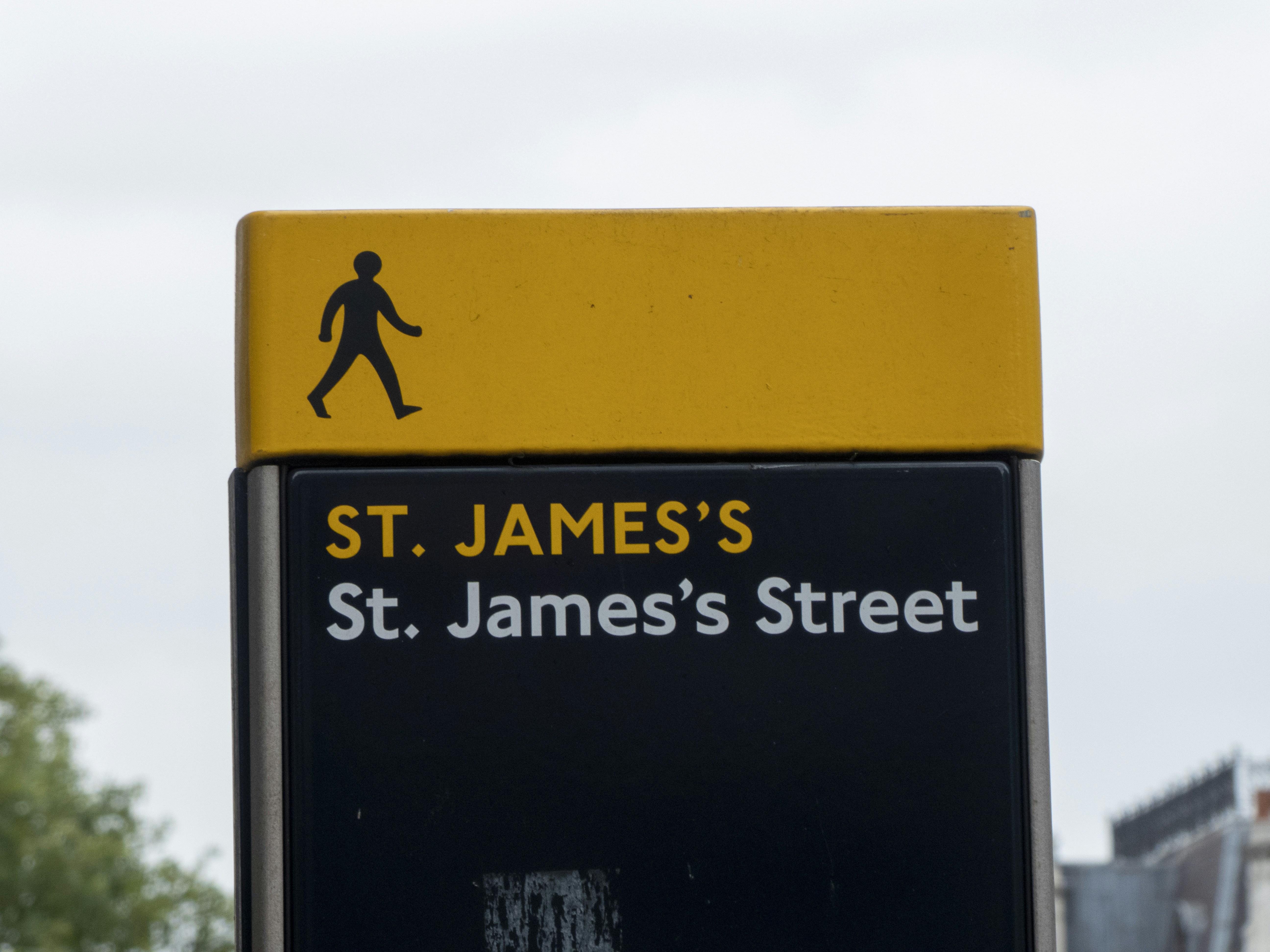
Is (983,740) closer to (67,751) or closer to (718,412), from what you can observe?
(718,412)

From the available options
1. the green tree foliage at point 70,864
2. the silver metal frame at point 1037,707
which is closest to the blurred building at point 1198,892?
the green tree foliage at point 70,864

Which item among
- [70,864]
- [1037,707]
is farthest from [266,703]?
[70,864]

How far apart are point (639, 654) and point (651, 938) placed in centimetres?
43

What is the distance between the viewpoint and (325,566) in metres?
2.75

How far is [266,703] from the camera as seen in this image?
270 cm

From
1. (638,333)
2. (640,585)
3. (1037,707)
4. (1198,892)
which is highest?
(638,333)

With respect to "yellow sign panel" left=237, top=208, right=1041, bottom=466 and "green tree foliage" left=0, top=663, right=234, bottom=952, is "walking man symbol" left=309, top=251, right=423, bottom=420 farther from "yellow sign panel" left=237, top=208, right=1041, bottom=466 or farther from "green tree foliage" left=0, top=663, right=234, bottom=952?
"green tree foliage" left=0, top=663, right=234, bottom=952

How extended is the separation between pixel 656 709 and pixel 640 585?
193mm

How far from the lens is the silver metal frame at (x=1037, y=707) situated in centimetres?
273

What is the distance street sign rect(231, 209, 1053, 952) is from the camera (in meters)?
2.68

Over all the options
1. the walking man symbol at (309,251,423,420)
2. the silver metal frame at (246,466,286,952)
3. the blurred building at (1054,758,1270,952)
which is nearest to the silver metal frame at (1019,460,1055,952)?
the walking man symbol at (309,251,423,420)

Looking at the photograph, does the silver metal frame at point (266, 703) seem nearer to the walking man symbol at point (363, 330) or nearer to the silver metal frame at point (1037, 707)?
the walking man symbol at point (363, 330)

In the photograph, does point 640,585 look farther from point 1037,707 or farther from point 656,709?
point 1037,707

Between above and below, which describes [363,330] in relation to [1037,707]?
above
